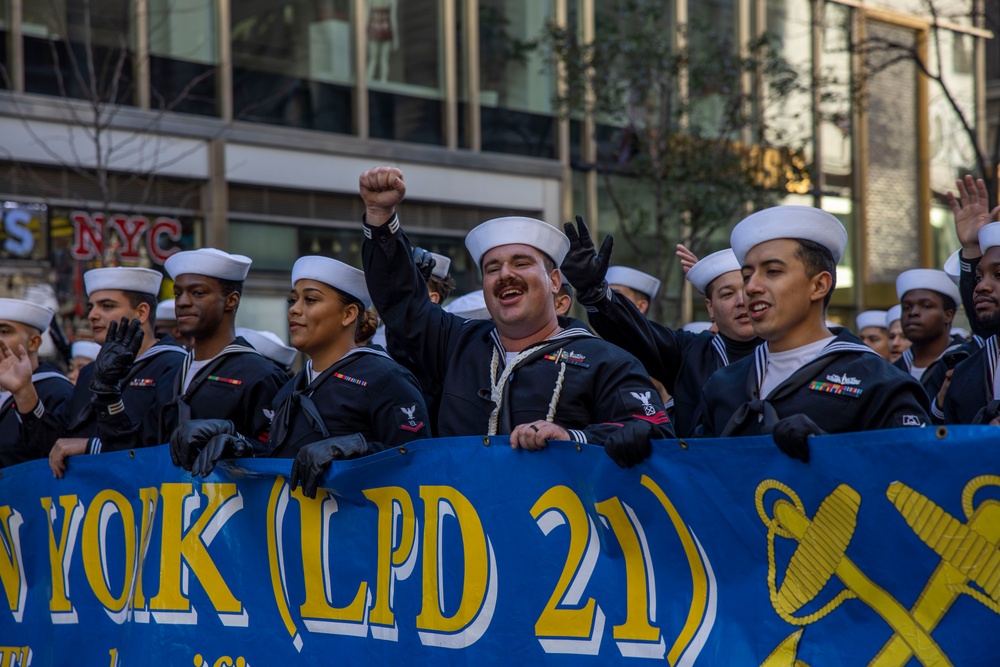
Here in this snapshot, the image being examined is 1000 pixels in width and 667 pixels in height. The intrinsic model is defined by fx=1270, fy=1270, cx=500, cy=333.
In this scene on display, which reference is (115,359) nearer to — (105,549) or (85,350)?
(105,549)

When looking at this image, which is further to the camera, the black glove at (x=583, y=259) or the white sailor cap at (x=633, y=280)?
the white sailor cap at (x=633, y=280)

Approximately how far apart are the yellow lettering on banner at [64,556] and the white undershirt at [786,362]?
306 cm

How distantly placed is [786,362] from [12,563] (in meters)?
3.67

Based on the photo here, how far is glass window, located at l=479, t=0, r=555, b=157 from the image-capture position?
20.6 metres

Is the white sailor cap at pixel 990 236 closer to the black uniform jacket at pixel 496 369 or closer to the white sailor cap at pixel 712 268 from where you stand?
the white sailor cap at pixel 712 268

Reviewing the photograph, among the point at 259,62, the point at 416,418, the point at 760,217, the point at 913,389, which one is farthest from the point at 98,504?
the point at 259,62

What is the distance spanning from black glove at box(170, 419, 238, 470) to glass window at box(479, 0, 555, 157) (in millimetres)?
16113

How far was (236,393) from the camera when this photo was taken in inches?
213

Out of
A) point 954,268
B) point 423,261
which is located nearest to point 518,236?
point 423,261

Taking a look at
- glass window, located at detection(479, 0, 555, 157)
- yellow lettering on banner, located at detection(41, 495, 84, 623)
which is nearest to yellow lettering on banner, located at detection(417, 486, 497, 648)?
yellow lettering on banner, located at detection(41, 495, 84, 623)

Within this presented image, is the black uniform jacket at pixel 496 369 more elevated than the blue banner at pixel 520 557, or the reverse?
the black uniform jacket at pixel 496 369

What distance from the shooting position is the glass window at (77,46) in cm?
1560

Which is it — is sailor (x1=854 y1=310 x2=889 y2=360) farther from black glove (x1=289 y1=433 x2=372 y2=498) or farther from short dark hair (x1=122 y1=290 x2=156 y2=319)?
black glove (x1=289 y1=433 x2=372 y2=498)

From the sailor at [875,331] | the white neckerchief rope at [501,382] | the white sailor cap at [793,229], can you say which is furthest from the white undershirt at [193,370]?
the sailor at [875,331]
